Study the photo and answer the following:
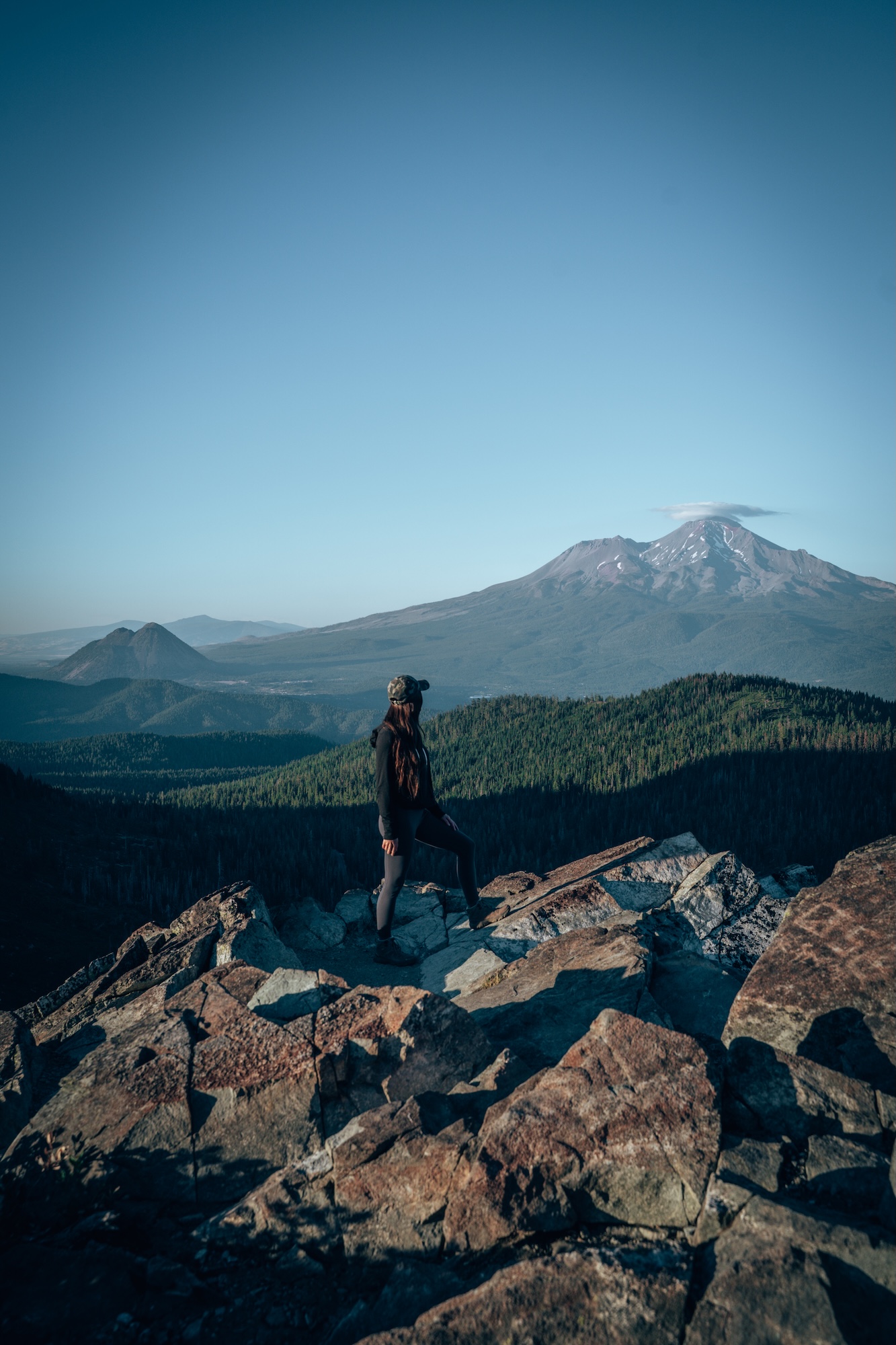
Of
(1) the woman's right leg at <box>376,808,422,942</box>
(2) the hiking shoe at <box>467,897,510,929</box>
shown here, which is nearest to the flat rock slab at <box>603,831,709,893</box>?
(2) the hiking shoe at <box>467,897,510,929</box>

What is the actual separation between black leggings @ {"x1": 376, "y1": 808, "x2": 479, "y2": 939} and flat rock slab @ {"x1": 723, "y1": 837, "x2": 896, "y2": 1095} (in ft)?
15.0

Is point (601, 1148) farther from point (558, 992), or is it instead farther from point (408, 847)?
point (408, 847)

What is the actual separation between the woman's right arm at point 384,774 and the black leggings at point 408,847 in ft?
0.35

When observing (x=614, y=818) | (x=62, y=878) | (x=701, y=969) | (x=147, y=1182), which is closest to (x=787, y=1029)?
(x=701, y=969)

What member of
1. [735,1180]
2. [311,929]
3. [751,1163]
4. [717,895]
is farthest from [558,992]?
[311,929]

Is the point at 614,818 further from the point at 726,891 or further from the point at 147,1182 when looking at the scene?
the point at 147,1182

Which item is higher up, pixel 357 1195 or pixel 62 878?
pixel 357 1195

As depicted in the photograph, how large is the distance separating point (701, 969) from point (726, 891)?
3.15 metres

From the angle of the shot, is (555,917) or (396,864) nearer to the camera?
(396,864)

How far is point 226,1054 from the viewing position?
664 cm

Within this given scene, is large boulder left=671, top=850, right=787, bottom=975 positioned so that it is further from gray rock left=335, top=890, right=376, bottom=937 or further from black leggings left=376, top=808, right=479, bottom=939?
gray rock left=335, top=890, right=376, bottom=937

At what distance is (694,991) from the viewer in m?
8.34

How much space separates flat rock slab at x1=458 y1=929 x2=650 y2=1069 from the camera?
7.25 metres

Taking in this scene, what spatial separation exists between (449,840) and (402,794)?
54.8 inches
